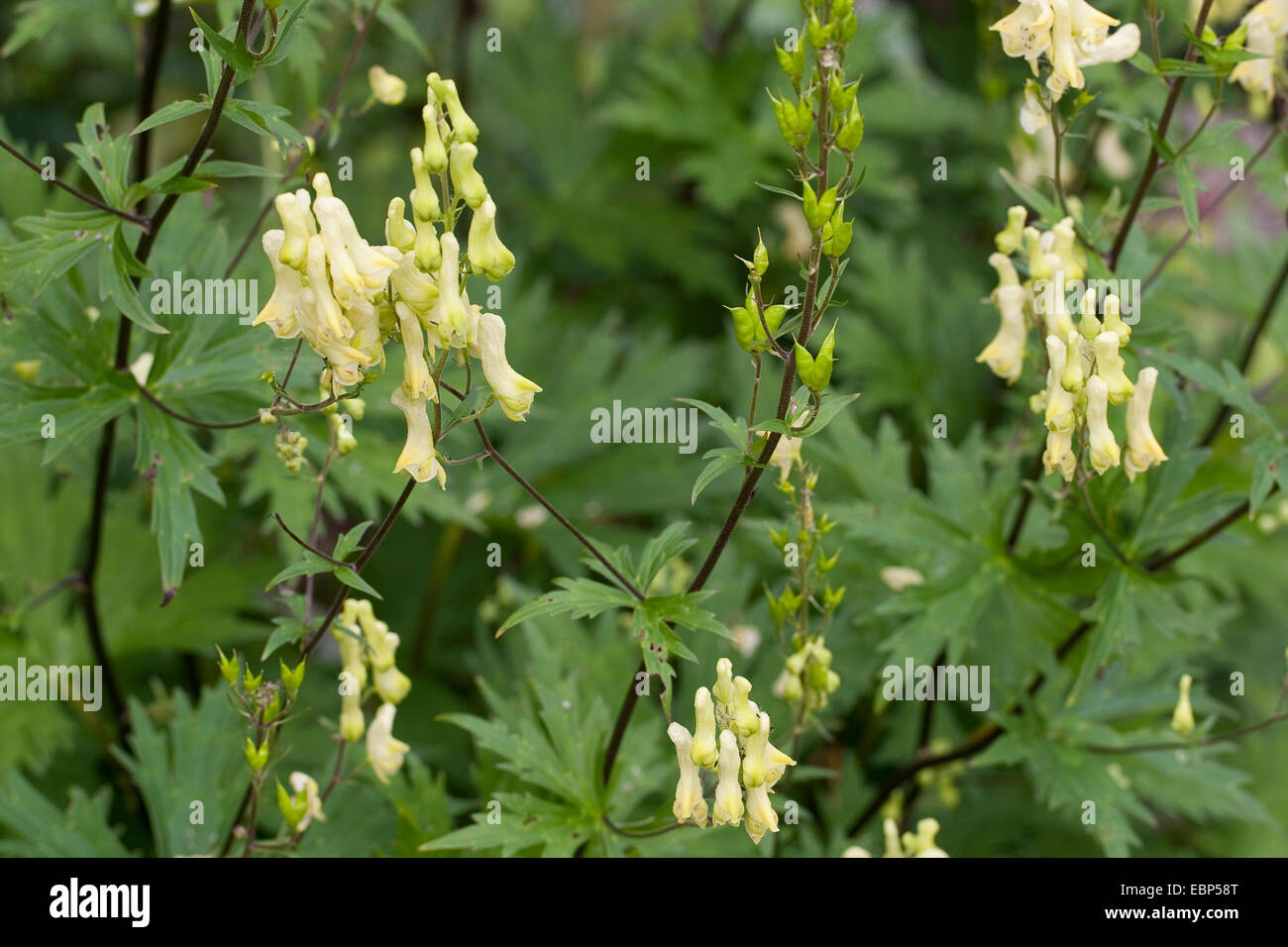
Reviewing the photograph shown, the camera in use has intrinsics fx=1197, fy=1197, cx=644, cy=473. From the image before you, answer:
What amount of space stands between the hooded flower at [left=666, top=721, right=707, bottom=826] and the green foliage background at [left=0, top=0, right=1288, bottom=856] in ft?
0.79

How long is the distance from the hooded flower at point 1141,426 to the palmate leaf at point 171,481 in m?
1.24

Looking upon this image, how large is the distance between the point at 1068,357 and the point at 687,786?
2.27 feet

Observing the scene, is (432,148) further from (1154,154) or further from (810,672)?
(1154,154)

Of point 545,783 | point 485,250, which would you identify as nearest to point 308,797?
point 545,783

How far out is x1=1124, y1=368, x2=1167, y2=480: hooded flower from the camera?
155 cm

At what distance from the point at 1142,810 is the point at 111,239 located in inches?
69.0

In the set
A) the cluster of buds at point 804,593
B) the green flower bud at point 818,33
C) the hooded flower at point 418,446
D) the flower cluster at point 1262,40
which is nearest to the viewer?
the green flower bud at point 818,33

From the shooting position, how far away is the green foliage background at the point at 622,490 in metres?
1.84

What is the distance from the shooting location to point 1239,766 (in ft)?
9.43

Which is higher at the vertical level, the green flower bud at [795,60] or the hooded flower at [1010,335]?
the green flower bud at [795,60]

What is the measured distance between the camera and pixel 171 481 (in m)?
1.67

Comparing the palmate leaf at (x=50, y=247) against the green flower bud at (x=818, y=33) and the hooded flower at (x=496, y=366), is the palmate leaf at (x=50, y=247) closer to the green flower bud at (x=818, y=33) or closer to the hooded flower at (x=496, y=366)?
the hooded flower at (x=496, y=366)

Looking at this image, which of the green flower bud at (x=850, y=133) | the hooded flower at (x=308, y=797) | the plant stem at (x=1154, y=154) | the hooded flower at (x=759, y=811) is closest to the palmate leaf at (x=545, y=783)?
the hooded flower at (x=308, y=797)
